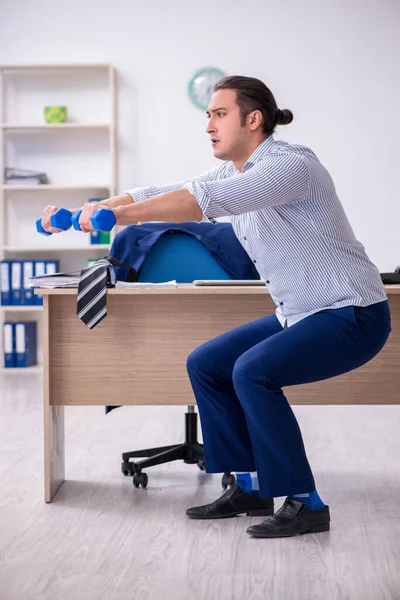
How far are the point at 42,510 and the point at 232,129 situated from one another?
1.29m

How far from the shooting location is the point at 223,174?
2.57 m

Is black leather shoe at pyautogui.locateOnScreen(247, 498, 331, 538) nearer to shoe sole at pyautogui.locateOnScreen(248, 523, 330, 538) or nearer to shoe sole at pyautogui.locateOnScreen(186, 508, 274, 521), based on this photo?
shoe sole at pyautogui.locateOnScreen(248, 523, 330, 538)

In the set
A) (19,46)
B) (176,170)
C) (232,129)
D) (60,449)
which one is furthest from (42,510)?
(19,46)

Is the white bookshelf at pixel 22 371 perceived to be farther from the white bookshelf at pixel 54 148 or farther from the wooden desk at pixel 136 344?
the wooden desk at pixel 136 344

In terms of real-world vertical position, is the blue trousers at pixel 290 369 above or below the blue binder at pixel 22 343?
above

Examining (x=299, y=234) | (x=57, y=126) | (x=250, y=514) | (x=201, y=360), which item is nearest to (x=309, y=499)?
(x=250, y=514)

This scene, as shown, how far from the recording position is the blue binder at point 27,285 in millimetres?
5793

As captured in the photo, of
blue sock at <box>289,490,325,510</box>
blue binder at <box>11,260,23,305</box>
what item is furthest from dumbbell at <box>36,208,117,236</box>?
blue binder at <box>11,260,23,305</box>

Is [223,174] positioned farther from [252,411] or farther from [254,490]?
[254,490]

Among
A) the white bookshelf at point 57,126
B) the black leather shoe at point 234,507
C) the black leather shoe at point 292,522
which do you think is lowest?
the black leather shoe at point 234,507

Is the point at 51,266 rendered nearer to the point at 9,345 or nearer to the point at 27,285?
the point at 27,285

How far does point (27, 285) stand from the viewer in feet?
19.2

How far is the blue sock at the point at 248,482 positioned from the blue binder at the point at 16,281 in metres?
3.67

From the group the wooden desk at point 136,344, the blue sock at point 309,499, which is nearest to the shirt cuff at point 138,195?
the wooden desk at point 136,344
